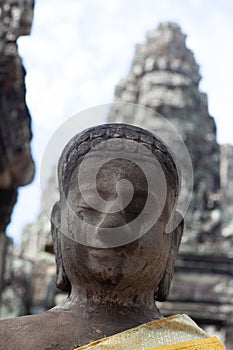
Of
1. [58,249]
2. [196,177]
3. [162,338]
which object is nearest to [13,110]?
[196,177]

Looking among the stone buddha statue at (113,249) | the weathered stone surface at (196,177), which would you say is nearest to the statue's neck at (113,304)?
the stone buddha statue at (113,249)

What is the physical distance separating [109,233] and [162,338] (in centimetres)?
36

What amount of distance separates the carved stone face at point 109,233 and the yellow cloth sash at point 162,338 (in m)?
0.18

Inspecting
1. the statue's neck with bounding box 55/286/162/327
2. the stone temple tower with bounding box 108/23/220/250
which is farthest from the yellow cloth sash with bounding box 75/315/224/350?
the stone temple tower with bounding box 108/23/220/250

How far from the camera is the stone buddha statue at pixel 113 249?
6.48ft

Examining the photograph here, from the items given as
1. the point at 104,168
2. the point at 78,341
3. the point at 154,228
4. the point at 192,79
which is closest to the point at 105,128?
the point at 104,168

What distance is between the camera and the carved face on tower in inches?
81.0

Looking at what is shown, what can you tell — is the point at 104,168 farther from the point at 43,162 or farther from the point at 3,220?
the point at 3,220

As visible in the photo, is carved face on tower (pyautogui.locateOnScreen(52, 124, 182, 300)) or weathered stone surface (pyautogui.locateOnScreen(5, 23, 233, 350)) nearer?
carved face on tower (pyautogui.locateOnScreen(52, 124, 182, 300))

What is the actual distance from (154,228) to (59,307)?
1.36 feet

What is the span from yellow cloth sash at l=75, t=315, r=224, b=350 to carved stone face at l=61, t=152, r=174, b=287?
18 centimetres

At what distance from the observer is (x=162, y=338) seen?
6.43ft

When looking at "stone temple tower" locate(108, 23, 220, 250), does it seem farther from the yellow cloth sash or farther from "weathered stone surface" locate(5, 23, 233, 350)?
the yellow cloth sash

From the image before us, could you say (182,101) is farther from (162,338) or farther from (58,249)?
(162,338)
